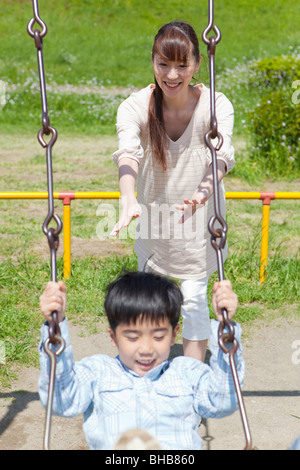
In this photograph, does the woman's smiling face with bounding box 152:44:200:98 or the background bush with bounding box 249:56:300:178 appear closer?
the woman's smiling face with bounding box 152:44:200:98

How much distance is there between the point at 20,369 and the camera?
147 inches

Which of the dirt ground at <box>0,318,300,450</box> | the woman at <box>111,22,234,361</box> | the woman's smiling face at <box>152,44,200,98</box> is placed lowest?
the dirt ground at <box>0,318,300,450</box>

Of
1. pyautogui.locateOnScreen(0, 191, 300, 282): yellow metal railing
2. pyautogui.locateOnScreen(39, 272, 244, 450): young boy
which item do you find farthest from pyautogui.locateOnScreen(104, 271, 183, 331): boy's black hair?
pyautogui.locateOnScreen(0, 191, 300, 282): yellow metal railing

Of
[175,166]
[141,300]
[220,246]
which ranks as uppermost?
[175,166]

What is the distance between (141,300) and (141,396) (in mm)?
295

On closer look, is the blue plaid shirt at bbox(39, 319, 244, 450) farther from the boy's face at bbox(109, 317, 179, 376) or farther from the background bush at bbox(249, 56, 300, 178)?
the background bush at bbox(249, 56, 300, 178)

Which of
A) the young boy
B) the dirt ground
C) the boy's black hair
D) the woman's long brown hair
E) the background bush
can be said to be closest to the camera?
the young boy

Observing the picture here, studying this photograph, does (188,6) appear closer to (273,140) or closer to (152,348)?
(273,140)

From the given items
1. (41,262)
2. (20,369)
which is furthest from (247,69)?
(20,369)

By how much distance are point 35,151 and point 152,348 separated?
27.2ft

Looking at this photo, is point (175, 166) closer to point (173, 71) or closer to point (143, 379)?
point (173, 71)

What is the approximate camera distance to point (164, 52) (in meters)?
2.61

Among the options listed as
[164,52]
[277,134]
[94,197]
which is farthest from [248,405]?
[277,134]

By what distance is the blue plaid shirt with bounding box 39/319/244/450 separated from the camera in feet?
6.72
